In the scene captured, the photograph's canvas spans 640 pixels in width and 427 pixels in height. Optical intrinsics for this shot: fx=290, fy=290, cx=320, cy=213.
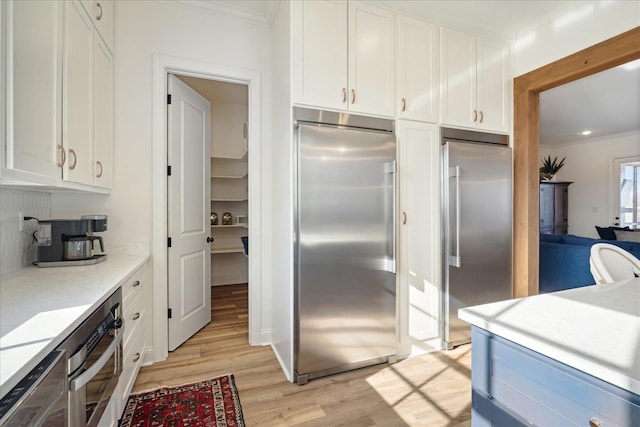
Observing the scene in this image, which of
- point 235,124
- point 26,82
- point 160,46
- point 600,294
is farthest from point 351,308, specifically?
point 235,124

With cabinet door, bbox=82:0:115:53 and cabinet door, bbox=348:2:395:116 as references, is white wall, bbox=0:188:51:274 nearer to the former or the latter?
cabinet door, bbox=82:0:115:53

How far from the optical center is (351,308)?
211 centimetres

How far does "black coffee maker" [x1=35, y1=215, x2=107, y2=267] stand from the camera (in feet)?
5.65

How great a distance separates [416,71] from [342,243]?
159 cm

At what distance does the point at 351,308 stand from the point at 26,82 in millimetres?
2098

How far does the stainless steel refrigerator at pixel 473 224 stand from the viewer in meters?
2.51

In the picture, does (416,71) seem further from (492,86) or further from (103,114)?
(103,114)

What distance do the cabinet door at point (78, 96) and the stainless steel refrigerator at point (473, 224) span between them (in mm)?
2580

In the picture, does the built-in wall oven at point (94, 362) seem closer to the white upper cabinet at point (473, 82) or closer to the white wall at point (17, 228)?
the white wall at point (17, 228)

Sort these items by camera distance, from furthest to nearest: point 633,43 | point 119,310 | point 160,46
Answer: point 160,46 → point 633,43 → point 119,310

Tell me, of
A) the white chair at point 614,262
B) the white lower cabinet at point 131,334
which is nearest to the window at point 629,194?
the white chair at point 614,262

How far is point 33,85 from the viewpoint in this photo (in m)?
1.23

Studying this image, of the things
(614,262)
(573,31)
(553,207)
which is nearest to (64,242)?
(614,262)

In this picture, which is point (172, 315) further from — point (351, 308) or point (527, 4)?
point (527, 4)
